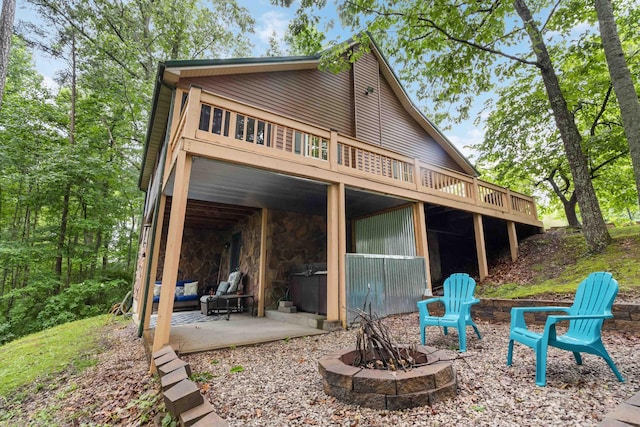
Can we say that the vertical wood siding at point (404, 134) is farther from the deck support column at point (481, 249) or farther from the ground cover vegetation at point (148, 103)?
the deck support column at point (481, 249)

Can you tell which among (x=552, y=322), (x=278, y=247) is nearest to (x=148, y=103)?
(x=278, y=247)

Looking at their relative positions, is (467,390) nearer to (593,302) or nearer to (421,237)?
(593,302)

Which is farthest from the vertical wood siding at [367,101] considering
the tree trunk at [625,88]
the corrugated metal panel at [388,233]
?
the tree trunk at [625,88]

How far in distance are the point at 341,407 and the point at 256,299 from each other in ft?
17.9

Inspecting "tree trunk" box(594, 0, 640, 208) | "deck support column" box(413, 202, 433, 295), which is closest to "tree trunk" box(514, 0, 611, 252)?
"tree trunk" box(594, 0, 640, 208)

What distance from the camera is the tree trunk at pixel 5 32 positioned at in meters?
4.78

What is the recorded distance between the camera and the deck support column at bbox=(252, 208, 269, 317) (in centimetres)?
725

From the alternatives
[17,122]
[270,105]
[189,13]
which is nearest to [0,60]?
[270,105]

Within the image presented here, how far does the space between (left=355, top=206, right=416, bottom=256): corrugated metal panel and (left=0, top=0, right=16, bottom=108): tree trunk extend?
7.85 metres

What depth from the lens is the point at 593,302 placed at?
2762mm

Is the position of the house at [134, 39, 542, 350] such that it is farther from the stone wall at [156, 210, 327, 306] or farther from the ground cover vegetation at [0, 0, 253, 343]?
the ground cover vegetation at [0, 0, 253, 343]

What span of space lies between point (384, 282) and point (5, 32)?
8103mm

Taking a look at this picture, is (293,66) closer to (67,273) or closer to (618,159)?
(618,159)

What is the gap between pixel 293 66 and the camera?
7902 millimetres
